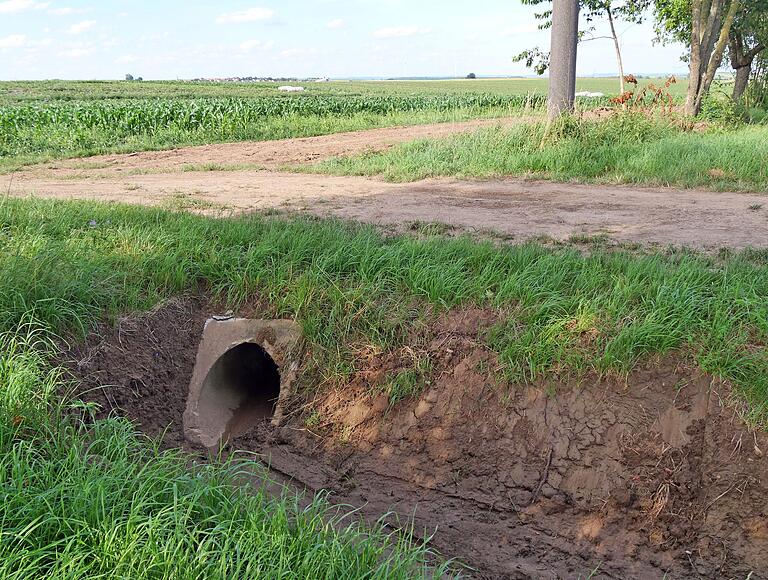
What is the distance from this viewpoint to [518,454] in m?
4.30

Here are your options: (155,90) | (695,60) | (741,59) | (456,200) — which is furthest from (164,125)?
(155,90)

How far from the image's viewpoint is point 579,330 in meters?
4.45

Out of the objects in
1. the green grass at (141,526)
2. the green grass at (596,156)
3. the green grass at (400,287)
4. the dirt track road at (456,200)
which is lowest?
the green grass at (141,526)

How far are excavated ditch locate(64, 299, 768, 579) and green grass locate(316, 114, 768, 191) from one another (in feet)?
18.0

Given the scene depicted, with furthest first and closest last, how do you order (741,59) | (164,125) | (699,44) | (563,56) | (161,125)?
(741,59)
(164,125)
(161,125)
(699,44)
(563,56)

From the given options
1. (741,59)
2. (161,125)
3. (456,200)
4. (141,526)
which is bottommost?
(141,526)

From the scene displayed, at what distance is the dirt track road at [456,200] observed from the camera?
662cm

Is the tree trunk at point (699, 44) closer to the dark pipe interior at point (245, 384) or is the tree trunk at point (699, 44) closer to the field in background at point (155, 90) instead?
the field in background at point (155, 90)

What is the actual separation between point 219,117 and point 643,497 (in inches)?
652

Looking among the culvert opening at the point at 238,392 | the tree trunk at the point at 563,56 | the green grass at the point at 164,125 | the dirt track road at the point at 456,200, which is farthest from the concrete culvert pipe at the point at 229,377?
the green grass at the point at 164,125

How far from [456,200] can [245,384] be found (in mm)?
3813

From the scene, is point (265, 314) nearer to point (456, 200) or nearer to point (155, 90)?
point (456, 200)

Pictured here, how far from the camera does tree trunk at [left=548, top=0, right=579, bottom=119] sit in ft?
36.9

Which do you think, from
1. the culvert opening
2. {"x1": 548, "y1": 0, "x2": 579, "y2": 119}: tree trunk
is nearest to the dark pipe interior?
the culvert opening
